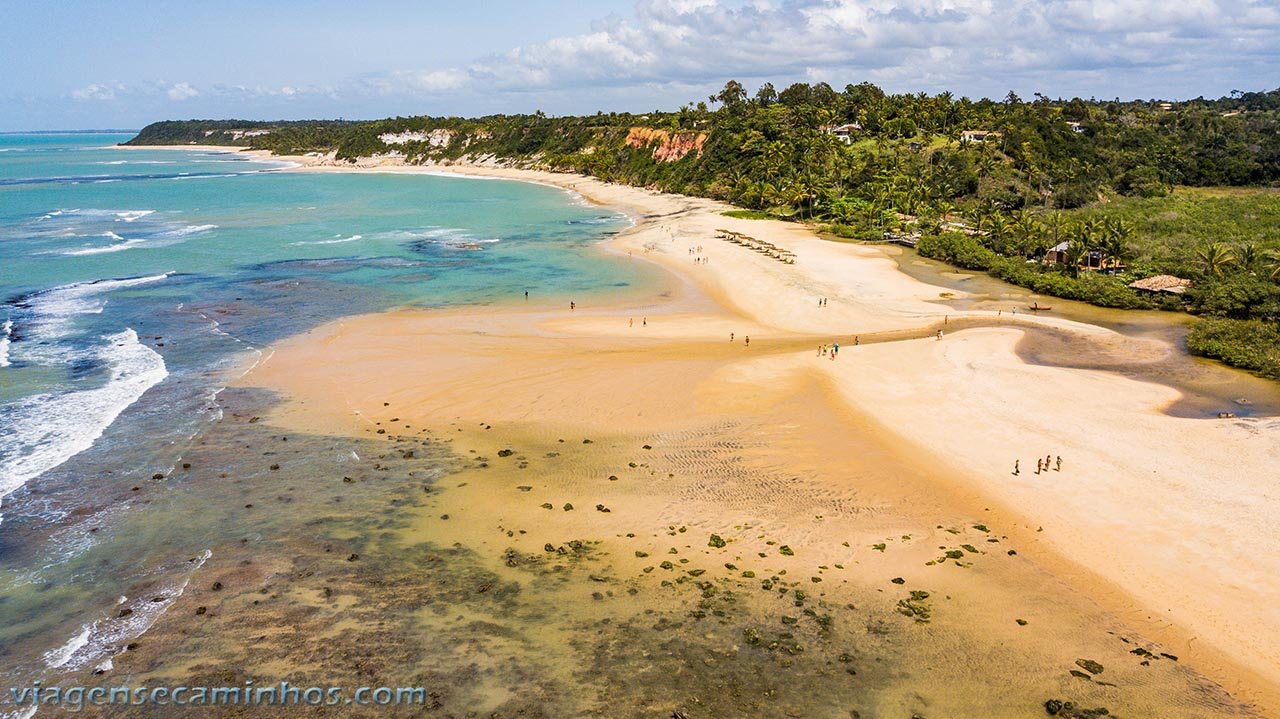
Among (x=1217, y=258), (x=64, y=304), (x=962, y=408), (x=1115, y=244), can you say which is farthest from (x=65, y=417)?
(x=1217, y=258)

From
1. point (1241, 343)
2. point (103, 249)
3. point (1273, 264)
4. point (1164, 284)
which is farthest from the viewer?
point (103, 249)

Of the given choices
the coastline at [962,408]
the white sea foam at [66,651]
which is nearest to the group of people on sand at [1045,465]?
the coastline at [962,408]

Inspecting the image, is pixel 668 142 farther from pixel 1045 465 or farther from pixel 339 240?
pixel 1045 465

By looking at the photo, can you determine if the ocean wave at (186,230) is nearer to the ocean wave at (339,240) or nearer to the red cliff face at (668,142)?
the ocean wave at (339,240)

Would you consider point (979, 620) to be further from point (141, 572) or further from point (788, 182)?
point (788, 182)

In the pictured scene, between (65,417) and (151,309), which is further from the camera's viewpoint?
(151,309)

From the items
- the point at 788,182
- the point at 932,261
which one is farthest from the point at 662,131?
the point at 932,261
